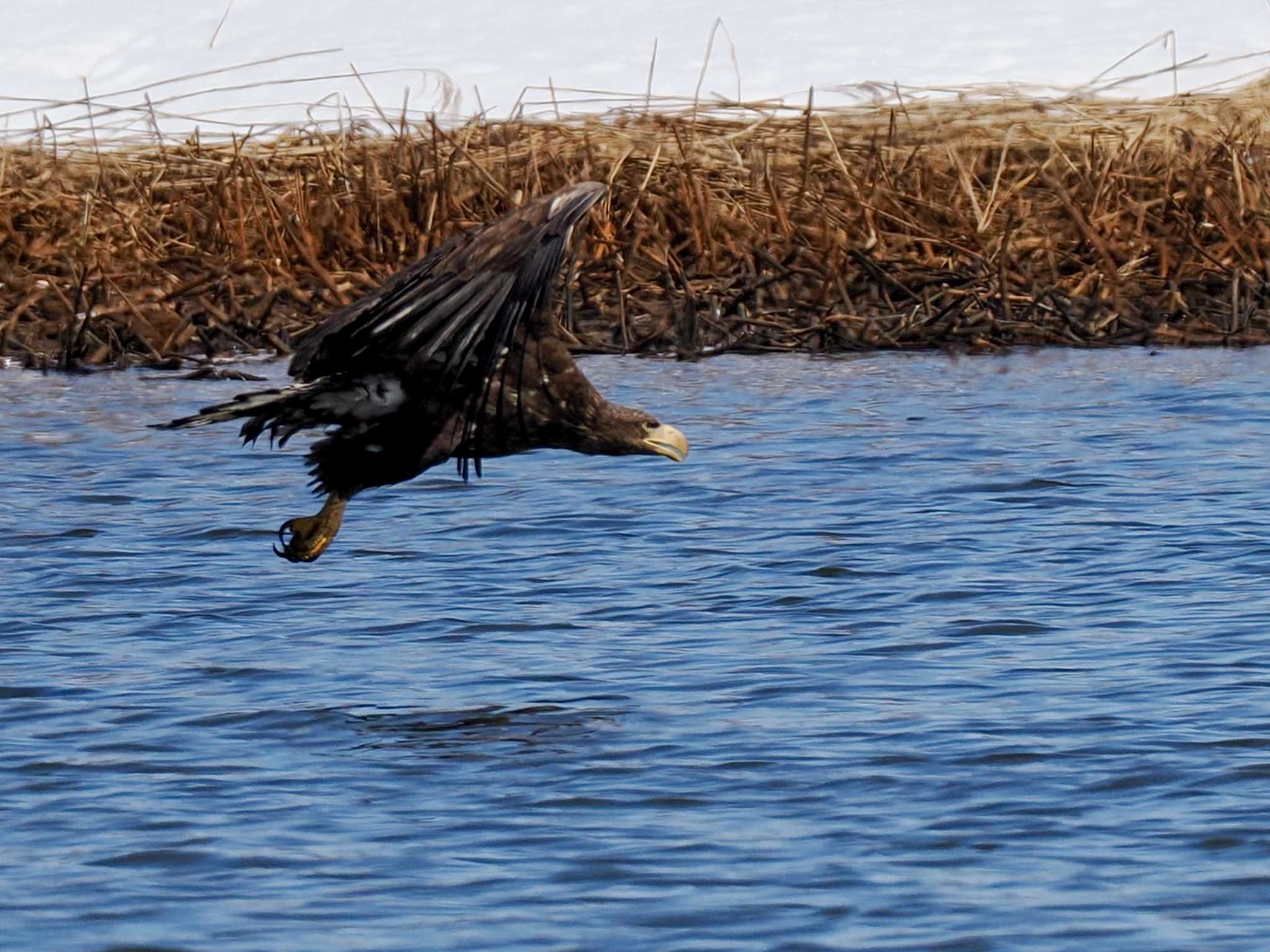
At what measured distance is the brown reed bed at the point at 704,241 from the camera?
12.7 metres

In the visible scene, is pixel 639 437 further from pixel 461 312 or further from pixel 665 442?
pixel 461 312

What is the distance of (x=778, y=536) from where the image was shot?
8719 millimetres

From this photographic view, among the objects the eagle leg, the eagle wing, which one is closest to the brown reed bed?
the eagle leg

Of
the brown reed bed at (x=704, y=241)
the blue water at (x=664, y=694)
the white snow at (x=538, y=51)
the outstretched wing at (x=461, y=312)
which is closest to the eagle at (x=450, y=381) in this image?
the outstretched wing at (x=461, y=312)

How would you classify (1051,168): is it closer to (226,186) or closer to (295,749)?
(226,186)

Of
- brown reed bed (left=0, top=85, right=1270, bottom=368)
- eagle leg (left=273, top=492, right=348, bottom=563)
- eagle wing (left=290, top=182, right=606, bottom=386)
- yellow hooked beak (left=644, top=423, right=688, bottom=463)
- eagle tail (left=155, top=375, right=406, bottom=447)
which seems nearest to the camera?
eagle wing (left=290, top=182, right=606, bottom=386)

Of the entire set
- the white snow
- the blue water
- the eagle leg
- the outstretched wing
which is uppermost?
the white snow

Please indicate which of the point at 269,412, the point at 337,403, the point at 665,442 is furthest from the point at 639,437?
the point at 269,412

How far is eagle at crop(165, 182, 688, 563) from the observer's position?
660cm

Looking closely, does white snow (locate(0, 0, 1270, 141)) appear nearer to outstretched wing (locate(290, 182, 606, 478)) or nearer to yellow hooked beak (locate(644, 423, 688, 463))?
yellow hooked beak (locate(644, 423, 688, 463))

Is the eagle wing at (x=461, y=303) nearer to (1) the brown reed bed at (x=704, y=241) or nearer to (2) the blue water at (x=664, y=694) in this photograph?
(2) the blue water at (x=664, y=694)

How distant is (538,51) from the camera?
1766 cm

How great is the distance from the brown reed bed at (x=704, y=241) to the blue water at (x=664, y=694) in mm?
1802

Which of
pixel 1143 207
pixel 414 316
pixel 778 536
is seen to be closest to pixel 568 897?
pixel 414 316
